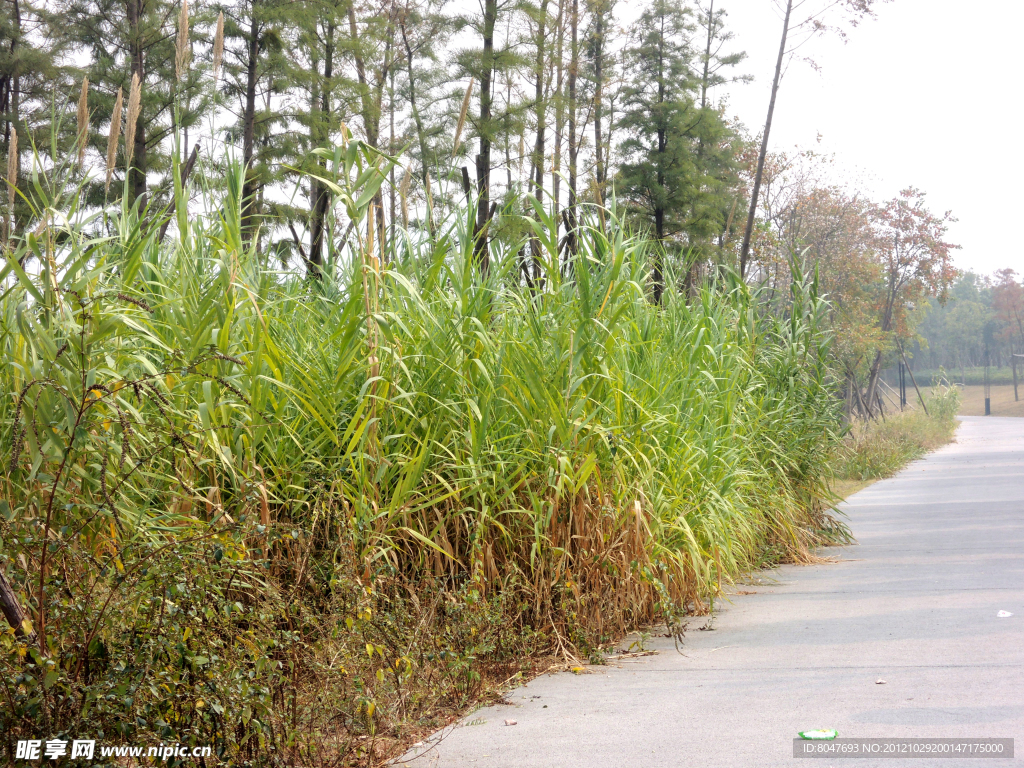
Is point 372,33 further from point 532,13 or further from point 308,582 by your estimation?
point 308,582

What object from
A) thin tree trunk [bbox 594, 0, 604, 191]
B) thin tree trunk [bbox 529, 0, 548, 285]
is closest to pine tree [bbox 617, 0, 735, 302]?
thin tree trunk [bbox 594, 0, 604, 191]

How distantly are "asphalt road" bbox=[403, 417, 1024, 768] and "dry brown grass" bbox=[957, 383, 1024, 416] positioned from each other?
53.6 meters

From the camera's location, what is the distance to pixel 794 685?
317 centimetres

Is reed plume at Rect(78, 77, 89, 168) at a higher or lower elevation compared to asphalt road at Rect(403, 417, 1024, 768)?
higher

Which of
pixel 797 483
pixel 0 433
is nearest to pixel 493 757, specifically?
pixel 0 433

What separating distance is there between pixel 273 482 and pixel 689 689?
1769 mm

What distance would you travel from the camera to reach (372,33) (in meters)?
15.2

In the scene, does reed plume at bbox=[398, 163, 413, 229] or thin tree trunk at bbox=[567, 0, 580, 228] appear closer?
reed plume at bbox=[398, 163, 413, 229]

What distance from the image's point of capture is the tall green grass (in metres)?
2.33

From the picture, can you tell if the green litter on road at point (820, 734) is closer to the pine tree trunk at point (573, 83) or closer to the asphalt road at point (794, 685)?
the asphalt road at point (794, 685)

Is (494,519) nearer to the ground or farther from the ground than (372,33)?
nearer to the ground

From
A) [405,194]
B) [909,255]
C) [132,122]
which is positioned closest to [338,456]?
[405,194]

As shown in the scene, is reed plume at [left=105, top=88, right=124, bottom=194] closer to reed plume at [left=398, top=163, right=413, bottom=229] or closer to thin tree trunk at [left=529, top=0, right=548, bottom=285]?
reed plume at [left=398, top=163, right=413, bottom=229]

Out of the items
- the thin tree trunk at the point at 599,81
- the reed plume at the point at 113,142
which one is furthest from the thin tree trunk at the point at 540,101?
the reed plume at the point at 113,142
